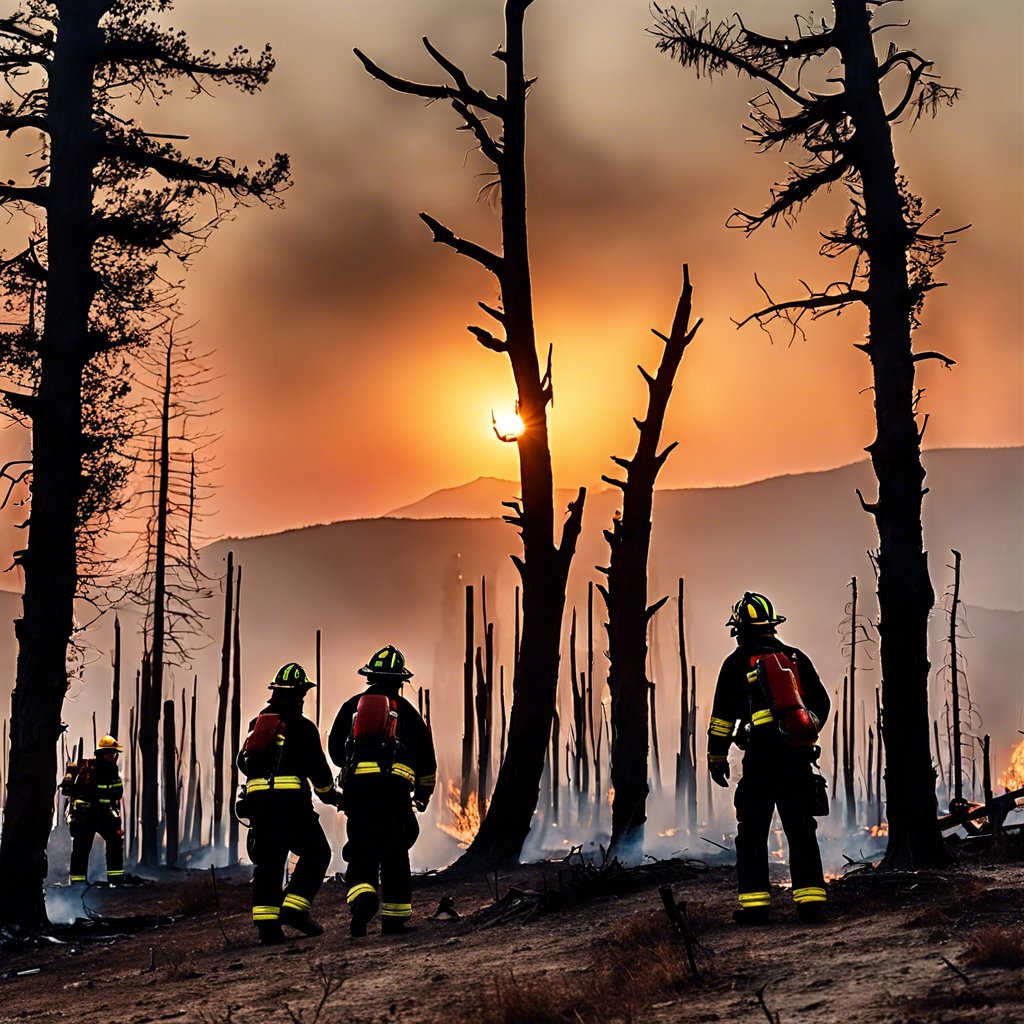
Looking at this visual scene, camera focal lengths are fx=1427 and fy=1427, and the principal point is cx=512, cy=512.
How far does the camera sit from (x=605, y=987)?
24.5ft

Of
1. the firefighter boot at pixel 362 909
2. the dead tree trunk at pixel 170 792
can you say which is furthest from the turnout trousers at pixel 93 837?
the dead tree trunk at pixel 170 792

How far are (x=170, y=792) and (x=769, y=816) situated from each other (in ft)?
138

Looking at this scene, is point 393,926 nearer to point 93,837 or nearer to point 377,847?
point 377,847

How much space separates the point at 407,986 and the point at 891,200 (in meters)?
8.84

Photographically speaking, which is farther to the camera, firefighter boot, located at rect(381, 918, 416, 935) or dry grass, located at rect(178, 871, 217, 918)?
dry grass, located at rect(178, 871, 217, 918)

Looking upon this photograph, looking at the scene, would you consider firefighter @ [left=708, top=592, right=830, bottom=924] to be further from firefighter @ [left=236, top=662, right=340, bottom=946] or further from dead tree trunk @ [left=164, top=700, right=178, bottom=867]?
dead tree trunk @ [left=164, top=700, right=178, bottom=867]

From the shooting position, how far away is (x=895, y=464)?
13.0 metres

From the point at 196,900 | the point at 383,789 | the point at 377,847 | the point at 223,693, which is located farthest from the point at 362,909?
the point at 223,693

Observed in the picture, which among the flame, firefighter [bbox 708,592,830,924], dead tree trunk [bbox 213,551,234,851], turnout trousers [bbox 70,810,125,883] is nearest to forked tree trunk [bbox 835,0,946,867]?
firefighter [bbox 708,592,830,924]

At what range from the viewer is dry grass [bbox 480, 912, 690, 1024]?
6.85 m

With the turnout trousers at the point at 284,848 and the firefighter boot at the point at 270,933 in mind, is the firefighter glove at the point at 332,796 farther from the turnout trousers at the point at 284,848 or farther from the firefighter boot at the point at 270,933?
the firefighter boot at the point at 270,933

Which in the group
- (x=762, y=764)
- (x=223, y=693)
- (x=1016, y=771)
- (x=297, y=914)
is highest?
(x=223, y=693)

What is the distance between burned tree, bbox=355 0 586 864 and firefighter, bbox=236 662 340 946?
4.84 m

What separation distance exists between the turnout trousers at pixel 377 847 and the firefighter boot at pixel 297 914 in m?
0.51
